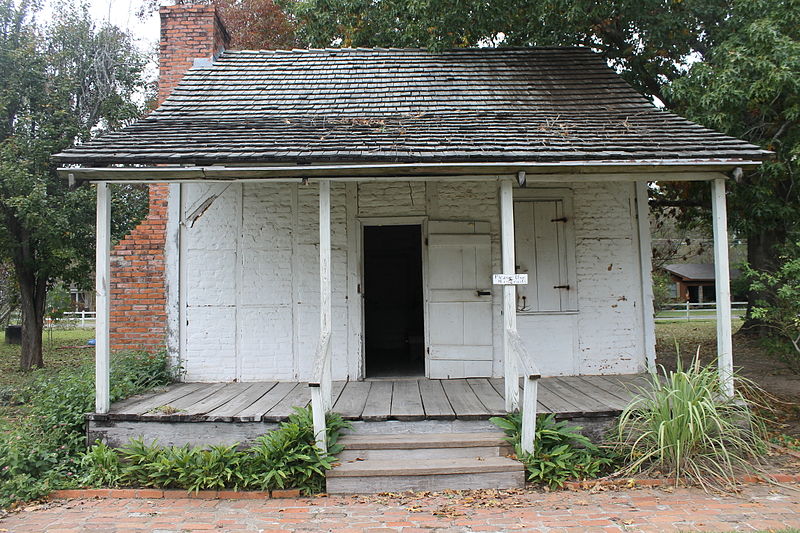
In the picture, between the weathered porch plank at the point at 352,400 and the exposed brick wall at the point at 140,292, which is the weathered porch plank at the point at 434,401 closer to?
the weathered porch plank at the point at 352,400

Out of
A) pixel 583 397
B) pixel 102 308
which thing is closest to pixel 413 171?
pixel 583 397

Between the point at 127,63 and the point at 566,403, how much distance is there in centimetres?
1267

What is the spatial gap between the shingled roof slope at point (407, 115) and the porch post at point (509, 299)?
467mm

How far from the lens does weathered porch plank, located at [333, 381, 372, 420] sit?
5.02 m

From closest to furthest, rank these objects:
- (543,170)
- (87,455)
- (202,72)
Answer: (87,455) → (543,170) → (202,72)

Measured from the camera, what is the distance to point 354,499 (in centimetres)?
432

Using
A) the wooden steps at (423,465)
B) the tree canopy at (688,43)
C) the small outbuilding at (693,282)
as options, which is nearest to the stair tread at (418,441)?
the wooden steps at (423,465)

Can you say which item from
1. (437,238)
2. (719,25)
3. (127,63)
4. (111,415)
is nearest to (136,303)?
(111,415)

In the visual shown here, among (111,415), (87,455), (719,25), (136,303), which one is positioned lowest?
(87,455)

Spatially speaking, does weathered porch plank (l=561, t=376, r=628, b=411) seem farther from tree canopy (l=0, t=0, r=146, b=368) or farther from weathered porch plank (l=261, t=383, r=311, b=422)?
tree canopy (l=0, t=0, r=146, b=368)

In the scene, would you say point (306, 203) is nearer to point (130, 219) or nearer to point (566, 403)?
point (566, 403)

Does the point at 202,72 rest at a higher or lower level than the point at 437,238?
higher

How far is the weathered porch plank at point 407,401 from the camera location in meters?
4.91

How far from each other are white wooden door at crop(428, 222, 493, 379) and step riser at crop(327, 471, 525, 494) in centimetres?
227
